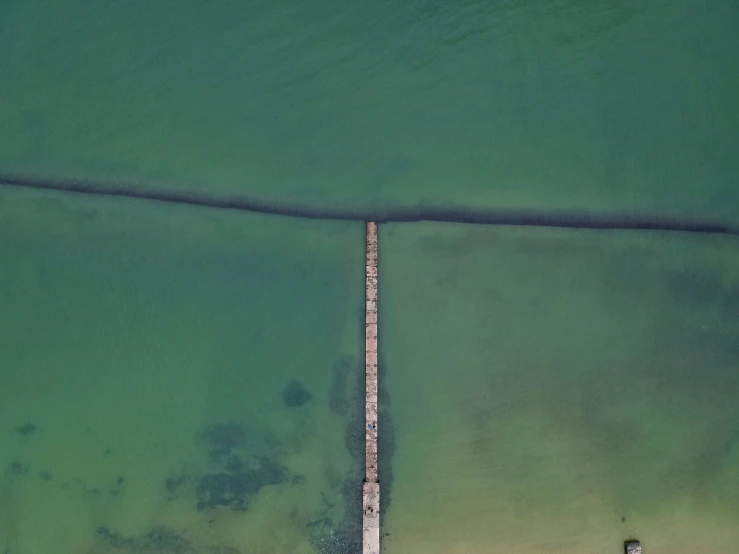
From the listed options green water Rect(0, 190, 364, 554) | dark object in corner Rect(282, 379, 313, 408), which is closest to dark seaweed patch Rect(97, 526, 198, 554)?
green water Rect(0, 190, 364, 554)

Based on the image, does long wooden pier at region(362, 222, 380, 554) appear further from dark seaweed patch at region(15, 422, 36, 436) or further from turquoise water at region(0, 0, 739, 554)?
dark seaweed patch at region(15, 422, 36, 436)

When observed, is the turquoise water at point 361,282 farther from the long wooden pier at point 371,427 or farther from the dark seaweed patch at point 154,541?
the long wooden pier at point 371,427

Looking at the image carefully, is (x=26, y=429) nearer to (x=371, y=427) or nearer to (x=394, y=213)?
(x=371, y=427)

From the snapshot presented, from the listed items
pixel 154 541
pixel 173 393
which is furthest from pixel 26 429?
pixel 154 541

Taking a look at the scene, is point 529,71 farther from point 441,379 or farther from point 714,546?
point 714,546

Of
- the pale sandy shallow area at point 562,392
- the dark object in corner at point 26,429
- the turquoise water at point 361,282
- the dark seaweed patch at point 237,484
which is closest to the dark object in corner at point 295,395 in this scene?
the turquoise water at point 361,282

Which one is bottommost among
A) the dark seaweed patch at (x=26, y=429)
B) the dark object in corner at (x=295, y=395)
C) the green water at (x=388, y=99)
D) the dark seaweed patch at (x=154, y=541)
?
the dark seaweed patch at (x=154, y=541)
